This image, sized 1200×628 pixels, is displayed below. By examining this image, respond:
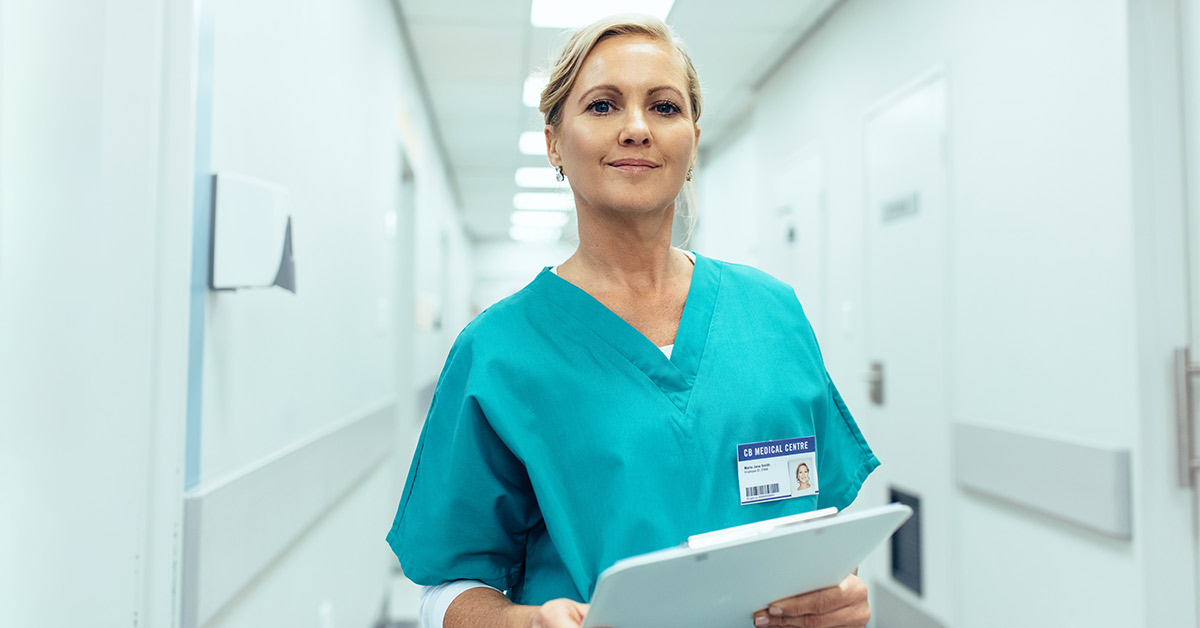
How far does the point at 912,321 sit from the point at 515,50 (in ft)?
7.66

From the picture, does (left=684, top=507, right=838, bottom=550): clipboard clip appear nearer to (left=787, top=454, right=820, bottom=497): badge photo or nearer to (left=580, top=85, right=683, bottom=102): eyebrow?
(left=787, top=454, right=820, bottom=497): badge photo

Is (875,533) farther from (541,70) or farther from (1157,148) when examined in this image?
(1157,148)

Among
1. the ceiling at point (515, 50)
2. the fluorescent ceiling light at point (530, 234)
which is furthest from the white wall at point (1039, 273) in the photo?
the fluorescent ceiling light at point (530, 234)

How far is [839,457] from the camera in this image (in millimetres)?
1021

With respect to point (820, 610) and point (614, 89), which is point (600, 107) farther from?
point (820, 610)

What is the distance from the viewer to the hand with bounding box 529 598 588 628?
2.33ft

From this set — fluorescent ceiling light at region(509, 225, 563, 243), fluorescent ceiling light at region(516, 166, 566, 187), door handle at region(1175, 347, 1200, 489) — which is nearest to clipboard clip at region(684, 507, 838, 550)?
door handle at region(1175, 347, 1200, 489)

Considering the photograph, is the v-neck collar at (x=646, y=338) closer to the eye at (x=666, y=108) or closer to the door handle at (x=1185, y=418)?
the eye at (x=666, y=108)

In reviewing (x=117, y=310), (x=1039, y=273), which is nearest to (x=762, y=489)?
(x=117, y=310)

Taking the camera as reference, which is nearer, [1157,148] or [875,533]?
[875,533]

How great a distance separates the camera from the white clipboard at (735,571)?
62cm

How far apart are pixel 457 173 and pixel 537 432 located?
6.43 metres

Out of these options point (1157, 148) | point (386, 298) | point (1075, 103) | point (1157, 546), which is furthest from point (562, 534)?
point (386, 298)

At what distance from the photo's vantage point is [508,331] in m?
0.90
